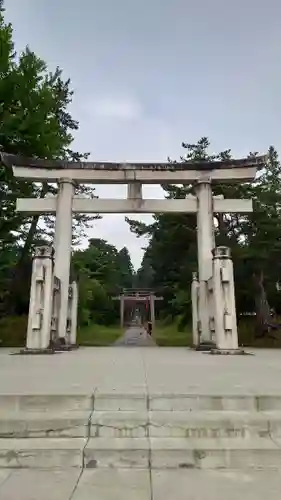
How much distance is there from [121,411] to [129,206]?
7214 millimetres

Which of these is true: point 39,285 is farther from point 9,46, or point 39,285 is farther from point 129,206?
point 9,46

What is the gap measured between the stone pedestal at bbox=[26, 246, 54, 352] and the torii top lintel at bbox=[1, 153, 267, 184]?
8.62ft

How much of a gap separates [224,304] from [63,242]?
161 inches

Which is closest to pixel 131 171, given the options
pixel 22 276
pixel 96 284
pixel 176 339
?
pixel 22 276

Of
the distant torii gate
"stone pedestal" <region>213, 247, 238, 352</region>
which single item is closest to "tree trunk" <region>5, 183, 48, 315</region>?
"stone pedestal" <region>213, 247, 238, 352</region>

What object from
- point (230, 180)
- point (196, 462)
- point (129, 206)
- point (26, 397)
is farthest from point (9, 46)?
point (196, 462)

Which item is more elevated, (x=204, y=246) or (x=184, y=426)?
(x=204, y=246)

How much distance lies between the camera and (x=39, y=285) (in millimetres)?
7922

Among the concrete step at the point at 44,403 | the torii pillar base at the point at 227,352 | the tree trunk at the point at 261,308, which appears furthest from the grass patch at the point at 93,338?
the concrete step at the point at 44,403

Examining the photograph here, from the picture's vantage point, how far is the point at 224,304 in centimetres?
794

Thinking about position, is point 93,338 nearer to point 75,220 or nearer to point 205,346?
point 75,220

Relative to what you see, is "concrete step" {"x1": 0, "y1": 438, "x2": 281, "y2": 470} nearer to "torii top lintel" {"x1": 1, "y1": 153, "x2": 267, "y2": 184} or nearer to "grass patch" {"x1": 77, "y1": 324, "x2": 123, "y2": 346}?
"torii top lintel" {"x1": 1, "y1": 153, "x2": 267, "y2": 184}

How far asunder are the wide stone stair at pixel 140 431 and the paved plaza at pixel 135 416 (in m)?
0.01

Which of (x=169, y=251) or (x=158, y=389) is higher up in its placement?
(x=169, y=251)
